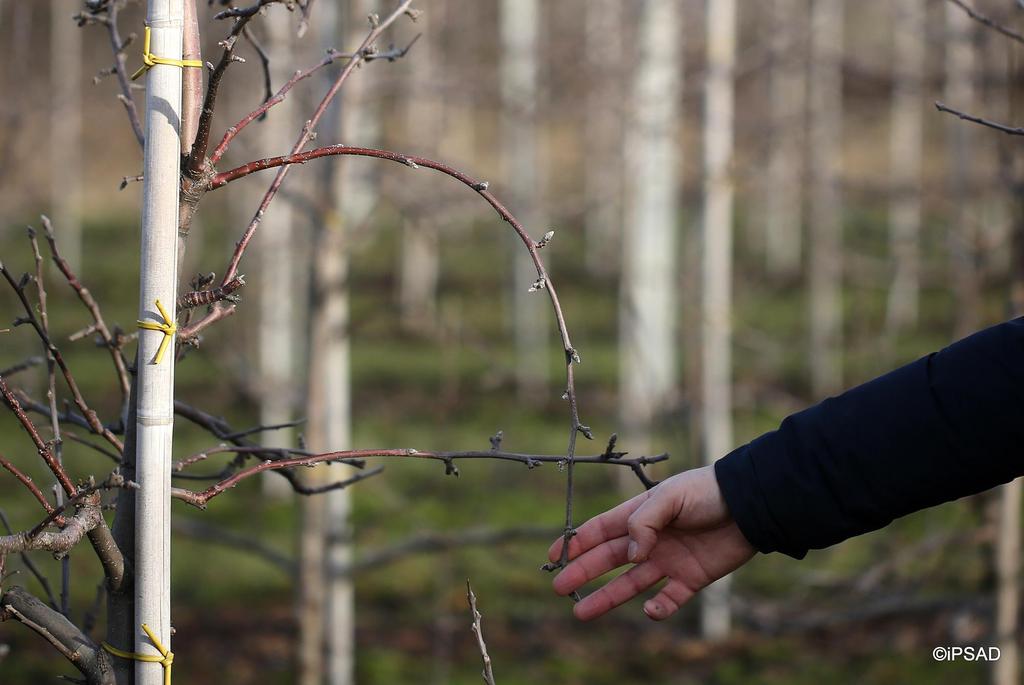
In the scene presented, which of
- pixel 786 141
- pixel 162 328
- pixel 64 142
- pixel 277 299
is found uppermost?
pixel 64 142

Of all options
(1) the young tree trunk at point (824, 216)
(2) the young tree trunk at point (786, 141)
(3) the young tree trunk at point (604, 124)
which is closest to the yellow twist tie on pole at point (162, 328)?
(3) the young tree trunk at point (604, 124)

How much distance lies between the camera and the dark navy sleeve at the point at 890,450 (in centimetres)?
136

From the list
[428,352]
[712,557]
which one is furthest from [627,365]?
[712,557]

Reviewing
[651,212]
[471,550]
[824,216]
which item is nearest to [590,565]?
[471,550]

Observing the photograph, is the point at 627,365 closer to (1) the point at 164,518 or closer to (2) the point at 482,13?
(2) the point at 482,13

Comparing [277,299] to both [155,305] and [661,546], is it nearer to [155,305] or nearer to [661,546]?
[661,546]

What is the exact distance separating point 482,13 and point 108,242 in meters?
9.67

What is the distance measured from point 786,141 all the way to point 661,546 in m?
6.53

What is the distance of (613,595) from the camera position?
58.6 inches

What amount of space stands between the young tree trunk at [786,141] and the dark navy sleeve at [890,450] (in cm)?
391

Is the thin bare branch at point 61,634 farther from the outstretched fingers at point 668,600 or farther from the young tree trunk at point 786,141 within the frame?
the young tree trunk at point 786,141

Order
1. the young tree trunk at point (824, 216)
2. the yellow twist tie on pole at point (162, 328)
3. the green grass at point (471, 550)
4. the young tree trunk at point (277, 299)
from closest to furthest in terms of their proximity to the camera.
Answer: the yellow twist tie on pole at point (162, 328) < the green grass at point (471, 550) < the young tree trunk at point (277, 299) < the young tree trunk at point (824, 216)

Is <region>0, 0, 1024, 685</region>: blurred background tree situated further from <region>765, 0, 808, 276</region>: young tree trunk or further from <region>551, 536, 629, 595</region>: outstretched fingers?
<region>551, 536, 629, 595</region>: outstretched fingers

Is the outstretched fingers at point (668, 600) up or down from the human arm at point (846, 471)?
down
